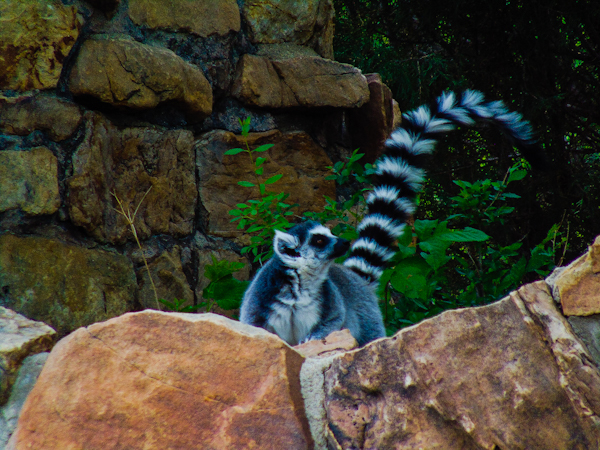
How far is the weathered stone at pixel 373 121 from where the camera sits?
14.1 feet

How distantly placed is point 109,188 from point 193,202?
603 mm

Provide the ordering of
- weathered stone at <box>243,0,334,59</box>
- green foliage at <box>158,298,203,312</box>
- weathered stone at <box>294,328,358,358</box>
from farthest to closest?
weathered stone at <box>243,0,334,59</box> < green foliage at <box>158,298,203,312</box> < weathered stone at <box>294,328,358,358</box>

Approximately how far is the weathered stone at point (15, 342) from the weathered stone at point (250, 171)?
1.87m

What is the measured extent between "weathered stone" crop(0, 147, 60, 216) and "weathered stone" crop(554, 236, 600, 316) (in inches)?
92.4

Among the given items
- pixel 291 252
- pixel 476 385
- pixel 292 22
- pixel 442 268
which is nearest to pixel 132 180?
pixel 291 252

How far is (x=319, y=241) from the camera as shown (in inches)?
128

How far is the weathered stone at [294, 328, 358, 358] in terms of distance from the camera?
1.83m

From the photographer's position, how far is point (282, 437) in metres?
1.54

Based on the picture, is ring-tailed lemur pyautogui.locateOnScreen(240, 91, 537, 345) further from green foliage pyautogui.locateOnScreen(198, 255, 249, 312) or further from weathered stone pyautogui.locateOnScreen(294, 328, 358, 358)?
weathered stone pyautogui.locateOnScreen(294, 328, 358, 358)

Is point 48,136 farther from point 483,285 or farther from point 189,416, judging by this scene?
point 483,285

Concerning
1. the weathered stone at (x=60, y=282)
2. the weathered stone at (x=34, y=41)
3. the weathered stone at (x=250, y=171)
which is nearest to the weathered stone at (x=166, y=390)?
the weathered stone at (x=60, y=282)

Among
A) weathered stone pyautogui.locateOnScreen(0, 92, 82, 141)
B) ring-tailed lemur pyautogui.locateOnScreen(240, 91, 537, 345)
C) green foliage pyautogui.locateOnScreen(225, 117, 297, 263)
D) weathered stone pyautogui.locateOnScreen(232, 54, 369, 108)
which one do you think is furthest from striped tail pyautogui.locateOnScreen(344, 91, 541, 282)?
weathered stone pyautogui.locateOnScreen(0, 92, 82, 141)

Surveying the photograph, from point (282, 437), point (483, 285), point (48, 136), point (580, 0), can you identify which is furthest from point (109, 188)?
point (580, 0)

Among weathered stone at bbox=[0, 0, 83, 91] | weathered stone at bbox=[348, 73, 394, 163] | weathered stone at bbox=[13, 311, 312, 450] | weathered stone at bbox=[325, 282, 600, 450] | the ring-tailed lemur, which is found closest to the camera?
weathered stone at bbox=[325, 282, 600, 450]
